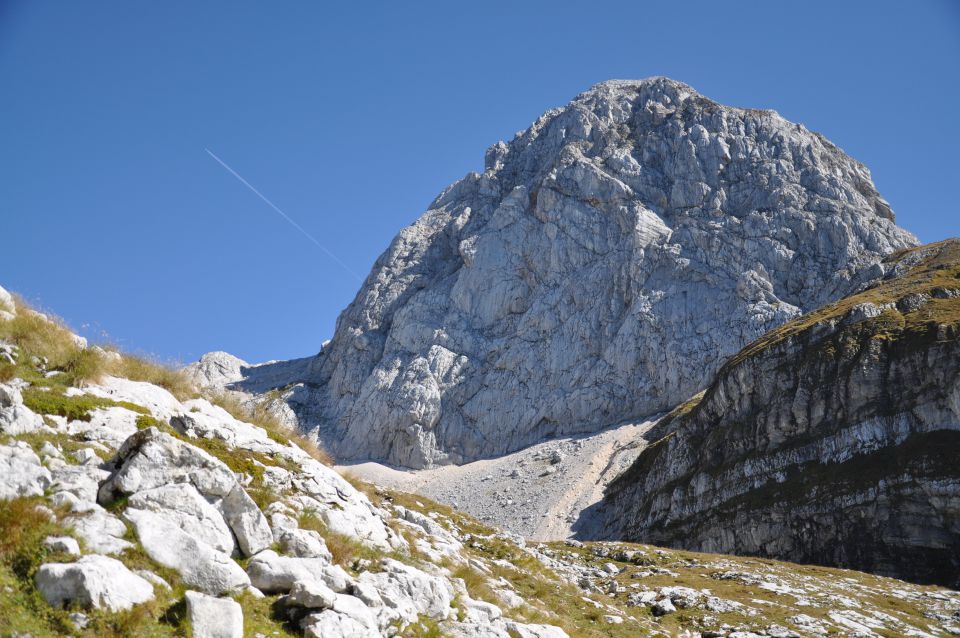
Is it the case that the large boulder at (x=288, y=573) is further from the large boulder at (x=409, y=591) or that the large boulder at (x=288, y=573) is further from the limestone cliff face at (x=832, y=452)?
the limestone cliff face at (x=832, y=452)

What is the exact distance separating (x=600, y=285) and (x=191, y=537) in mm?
142770

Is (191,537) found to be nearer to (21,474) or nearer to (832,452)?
(21,474)

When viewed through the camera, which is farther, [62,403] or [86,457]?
[62,403]

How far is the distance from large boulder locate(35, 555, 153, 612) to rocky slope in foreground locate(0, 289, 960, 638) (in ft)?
0.06

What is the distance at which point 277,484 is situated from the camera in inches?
574

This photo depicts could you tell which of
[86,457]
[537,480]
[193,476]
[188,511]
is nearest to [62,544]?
[188,511]

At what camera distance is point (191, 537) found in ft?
32.0

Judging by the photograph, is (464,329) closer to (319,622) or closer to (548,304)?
(548,304)

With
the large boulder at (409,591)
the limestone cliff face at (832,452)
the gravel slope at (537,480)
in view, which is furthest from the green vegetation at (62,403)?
the gravel slope at (537,480)

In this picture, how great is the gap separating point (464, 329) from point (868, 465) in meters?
103

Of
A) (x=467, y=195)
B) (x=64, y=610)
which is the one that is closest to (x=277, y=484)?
(x=64, y=610)

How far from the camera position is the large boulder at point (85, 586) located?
26.6 feet

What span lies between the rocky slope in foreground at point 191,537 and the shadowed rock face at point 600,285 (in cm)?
11522

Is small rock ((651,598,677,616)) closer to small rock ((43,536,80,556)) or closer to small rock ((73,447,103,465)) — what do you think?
small rock ((73,447,103,465))
